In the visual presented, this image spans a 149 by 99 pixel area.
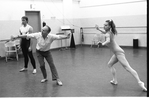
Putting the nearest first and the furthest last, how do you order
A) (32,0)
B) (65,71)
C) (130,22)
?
(65,71)
(32,0)
(130,22)

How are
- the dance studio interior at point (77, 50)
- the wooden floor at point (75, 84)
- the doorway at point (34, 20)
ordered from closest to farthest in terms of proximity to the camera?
the wooden floor at point (75, 84) → the dance studio interior at point (77, 50) → the doorway at point (34, 20)

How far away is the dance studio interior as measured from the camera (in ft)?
14.4

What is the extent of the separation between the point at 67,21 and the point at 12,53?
4596 millimetres

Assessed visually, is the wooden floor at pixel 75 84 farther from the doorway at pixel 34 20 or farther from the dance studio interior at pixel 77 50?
the doorway at pixel 34 20

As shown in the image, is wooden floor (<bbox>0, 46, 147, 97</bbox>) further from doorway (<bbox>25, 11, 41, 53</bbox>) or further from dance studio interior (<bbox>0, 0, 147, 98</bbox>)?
doorway (<bbox>25, 11, 41, 53</bbox>)

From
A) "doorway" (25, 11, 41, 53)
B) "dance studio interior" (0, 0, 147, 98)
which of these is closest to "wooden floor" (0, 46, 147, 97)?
"dance studio interior" (0, 0, 147, 98)

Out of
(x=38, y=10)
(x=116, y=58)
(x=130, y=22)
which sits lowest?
(x=116, y=58)

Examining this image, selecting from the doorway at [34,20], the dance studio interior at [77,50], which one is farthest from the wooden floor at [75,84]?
the doorway at [34,20]

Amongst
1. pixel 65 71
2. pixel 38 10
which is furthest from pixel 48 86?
pixel 38 10

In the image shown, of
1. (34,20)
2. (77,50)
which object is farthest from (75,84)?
(34,20)

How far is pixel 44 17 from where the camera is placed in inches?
439

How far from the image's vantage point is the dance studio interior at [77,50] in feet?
14.4

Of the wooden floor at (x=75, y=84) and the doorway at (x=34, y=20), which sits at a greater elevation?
the doorway at (x=34, y=20)

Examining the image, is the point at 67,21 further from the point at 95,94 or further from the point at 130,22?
the point at 95,94
